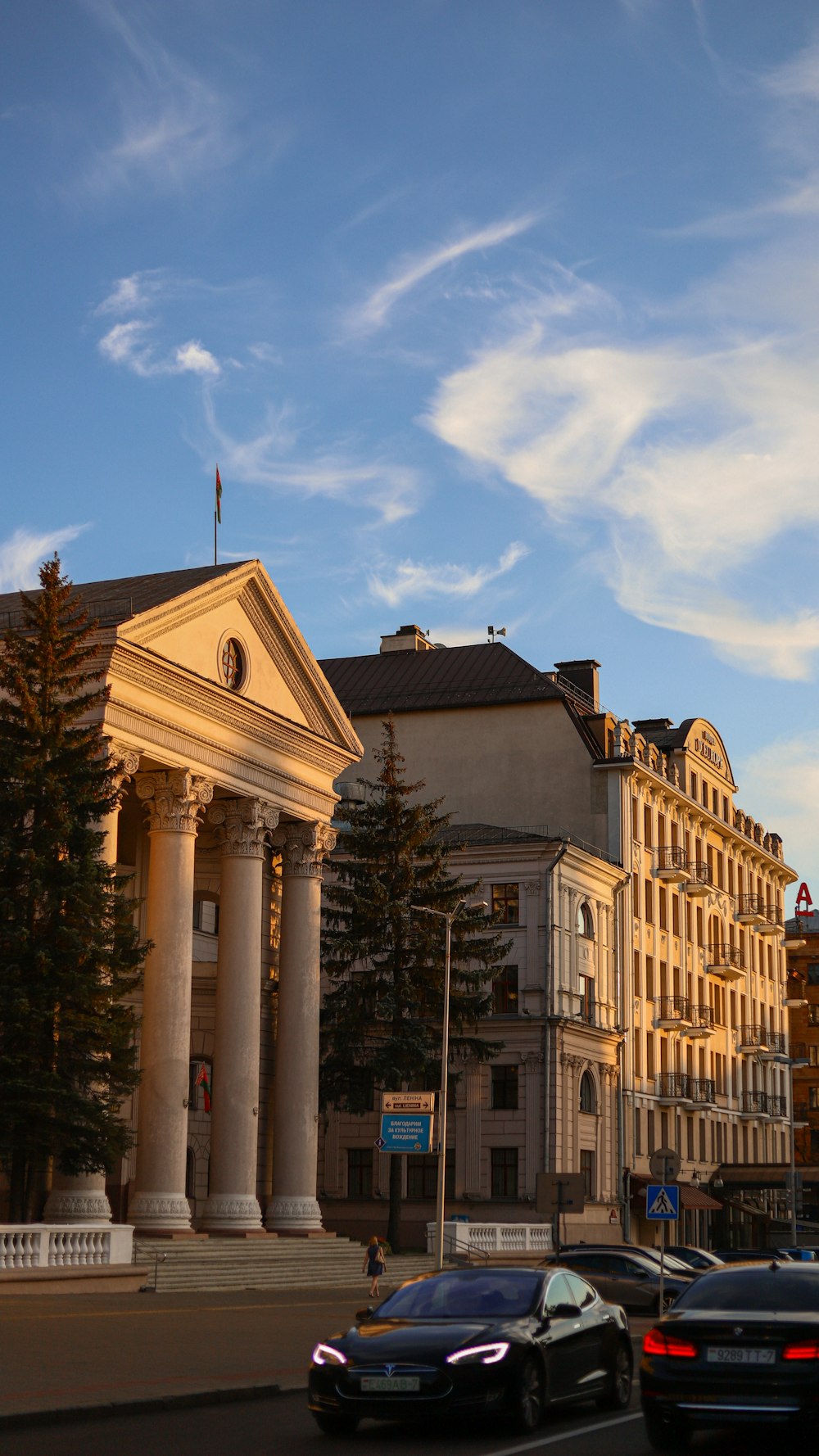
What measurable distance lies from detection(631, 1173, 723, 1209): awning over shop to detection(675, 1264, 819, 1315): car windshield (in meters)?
52.2

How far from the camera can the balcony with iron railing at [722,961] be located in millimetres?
82250

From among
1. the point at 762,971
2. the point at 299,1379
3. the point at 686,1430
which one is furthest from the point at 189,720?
the point at 762,971

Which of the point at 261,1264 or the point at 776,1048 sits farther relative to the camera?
the point at 776,1048

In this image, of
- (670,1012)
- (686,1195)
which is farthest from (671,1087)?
(686,1195)

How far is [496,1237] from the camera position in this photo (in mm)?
52375

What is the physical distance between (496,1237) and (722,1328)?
3930cm

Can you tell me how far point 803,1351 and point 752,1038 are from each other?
246ft

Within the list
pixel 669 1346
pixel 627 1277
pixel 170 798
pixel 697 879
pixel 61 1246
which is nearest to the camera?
pixel 669 1346

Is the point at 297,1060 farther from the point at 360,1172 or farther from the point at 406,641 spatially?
the point at 406,641

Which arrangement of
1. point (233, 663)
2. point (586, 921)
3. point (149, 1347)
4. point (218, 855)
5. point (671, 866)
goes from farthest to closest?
point (671, 866) < point (586, 921) < point (218, 855) < point (233, 663) < point (149, 1347)

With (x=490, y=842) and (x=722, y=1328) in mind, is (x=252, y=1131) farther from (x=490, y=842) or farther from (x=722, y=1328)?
(x=722, y=1328)

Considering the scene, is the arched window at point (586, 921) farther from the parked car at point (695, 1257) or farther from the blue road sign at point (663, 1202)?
the blue road sign at point (663, 1202)

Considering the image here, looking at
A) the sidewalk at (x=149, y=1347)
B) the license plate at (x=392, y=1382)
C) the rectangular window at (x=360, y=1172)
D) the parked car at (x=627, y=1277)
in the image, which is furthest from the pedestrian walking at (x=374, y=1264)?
the rectangular window at (x=360, y=1172)

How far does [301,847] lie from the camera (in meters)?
50.5
